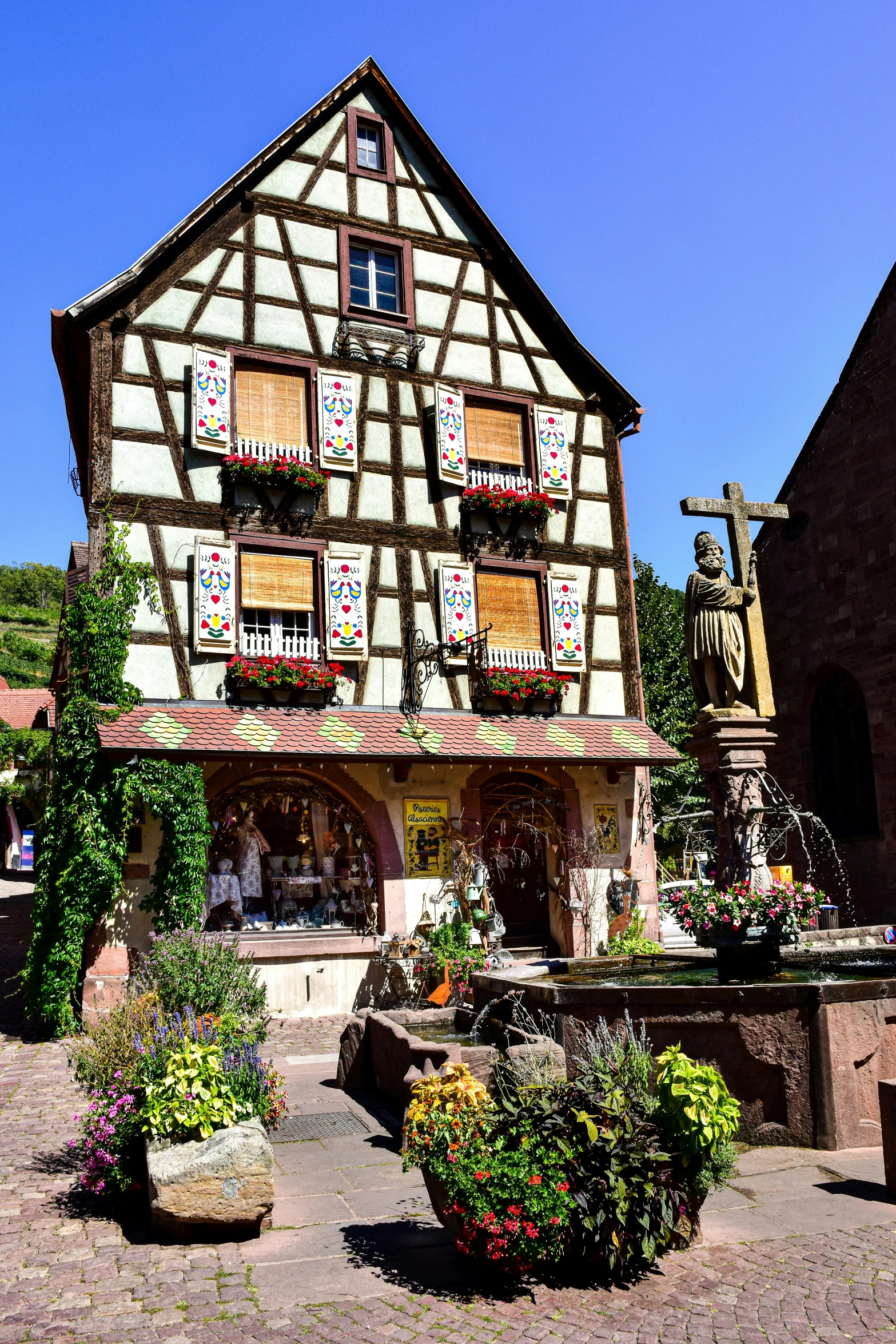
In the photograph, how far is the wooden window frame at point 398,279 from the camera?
16844 mm

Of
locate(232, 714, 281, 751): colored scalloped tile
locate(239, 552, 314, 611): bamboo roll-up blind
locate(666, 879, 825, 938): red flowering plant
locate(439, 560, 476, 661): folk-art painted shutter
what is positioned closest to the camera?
locate(666, 879, 825, 938): red flowering plant

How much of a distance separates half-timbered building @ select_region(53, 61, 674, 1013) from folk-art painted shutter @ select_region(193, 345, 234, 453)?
39 millimetres

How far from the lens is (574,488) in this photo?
1809 centimetres

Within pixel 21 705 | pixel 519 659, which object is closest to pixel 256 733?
pixel 519 659

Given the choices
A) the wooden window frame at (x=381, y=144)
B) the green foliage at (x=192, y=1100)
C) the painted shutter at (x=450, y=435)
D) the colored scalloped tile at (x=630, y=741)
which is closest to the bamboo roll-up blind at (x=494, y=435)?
the painted shutter at (x=450, y=435)

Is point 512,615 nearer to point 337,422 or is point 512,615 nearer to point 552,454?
point 552,454

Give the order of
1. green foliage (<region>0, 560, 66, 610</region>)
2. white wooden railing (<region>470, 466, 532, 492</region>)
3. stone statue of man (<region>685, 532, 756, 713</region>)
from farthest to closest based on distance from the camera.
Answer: green foliage (<region>0, 560, 66, 610</region>) < white wooden railing (<region>470, 466, 532, 492</region>) < stone statue of man (<region>685, 532, 756, 713</region>)

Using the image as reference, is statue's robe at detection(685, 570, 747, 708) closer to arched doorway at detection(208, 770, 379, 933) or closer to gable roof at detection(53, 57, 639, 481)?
arched doorway at detection(208, 770, 379, 933)

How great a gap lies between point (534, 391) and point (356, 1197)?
46.7ft

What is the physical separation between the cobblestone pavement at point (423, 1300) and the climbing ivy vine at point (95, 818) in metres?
7.22

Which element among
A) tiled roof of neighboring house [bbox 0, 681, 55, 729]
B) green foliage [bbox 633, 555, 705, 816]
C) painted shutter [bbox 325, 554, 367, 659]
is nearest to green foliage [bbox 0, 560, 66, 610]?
tiled roof of neighboring house [bbox 0, 681, 55, 729]

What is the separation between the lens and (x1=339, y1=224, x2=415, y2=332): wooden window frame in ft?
55.3

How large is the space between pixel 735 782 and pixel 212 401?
29.4 ft

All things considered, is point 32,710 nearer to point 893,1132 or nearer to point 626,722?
point 626,722
